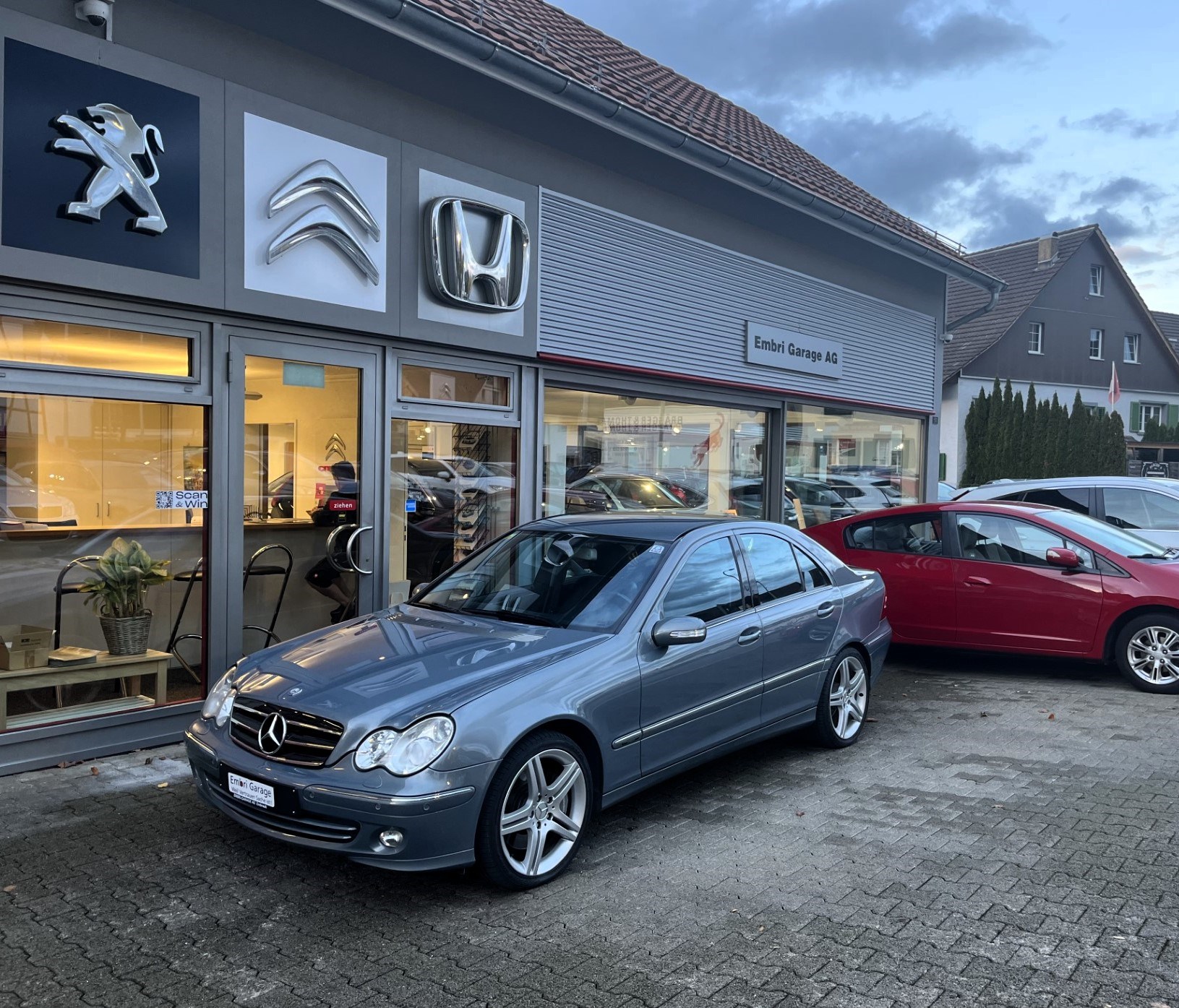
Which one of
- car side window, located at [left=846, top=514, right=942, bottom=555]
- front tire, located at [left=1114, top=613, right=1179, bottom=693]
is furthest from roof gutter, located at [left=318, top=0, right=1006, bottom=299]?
front tire, located at [left=1114, top=613, right=1179, bottom=693]

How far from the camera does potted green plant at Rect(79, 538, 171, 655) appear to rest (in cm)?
646

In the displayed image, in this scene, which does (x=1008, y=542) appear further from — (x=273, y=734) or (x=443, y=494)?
(x=273, y=734)

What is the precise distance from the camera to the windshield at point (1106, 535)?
337 inches

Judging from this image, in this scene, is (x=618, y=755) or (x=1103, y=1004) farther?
(x=618, y=755)

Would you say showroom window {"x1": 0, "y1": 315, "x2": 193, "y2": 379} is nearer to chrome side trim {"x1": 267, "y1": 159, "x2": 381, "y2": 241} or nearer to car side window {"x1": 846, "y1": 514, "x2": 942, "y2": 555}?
chrome side trim {"x1": 267, "y1": 159, "x2": 381, "y2": 241}

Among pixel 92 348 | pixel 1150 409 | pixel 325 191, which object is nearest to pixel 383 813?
pixel 92 348

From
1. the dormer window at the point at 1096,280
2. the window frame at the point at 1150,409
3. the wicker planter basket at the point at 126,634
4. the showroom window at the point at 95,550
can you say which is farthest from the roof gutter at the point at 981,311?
the window frame at the point at 1150,409

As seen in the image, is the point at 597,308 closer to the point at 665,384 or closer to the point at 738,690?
Result: the point at 665,384

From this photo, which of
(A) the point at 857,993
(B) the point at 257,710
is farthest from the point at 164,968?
(A) the point at 857,993

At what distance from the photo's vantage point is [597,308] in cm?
987

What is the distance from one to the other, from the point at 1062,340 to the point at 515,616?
37124 millimetres

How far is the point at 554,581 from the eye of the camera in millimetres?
5262

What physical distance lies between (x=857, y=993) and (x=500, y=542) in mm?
3371

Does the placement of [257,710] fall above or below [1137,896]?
above
